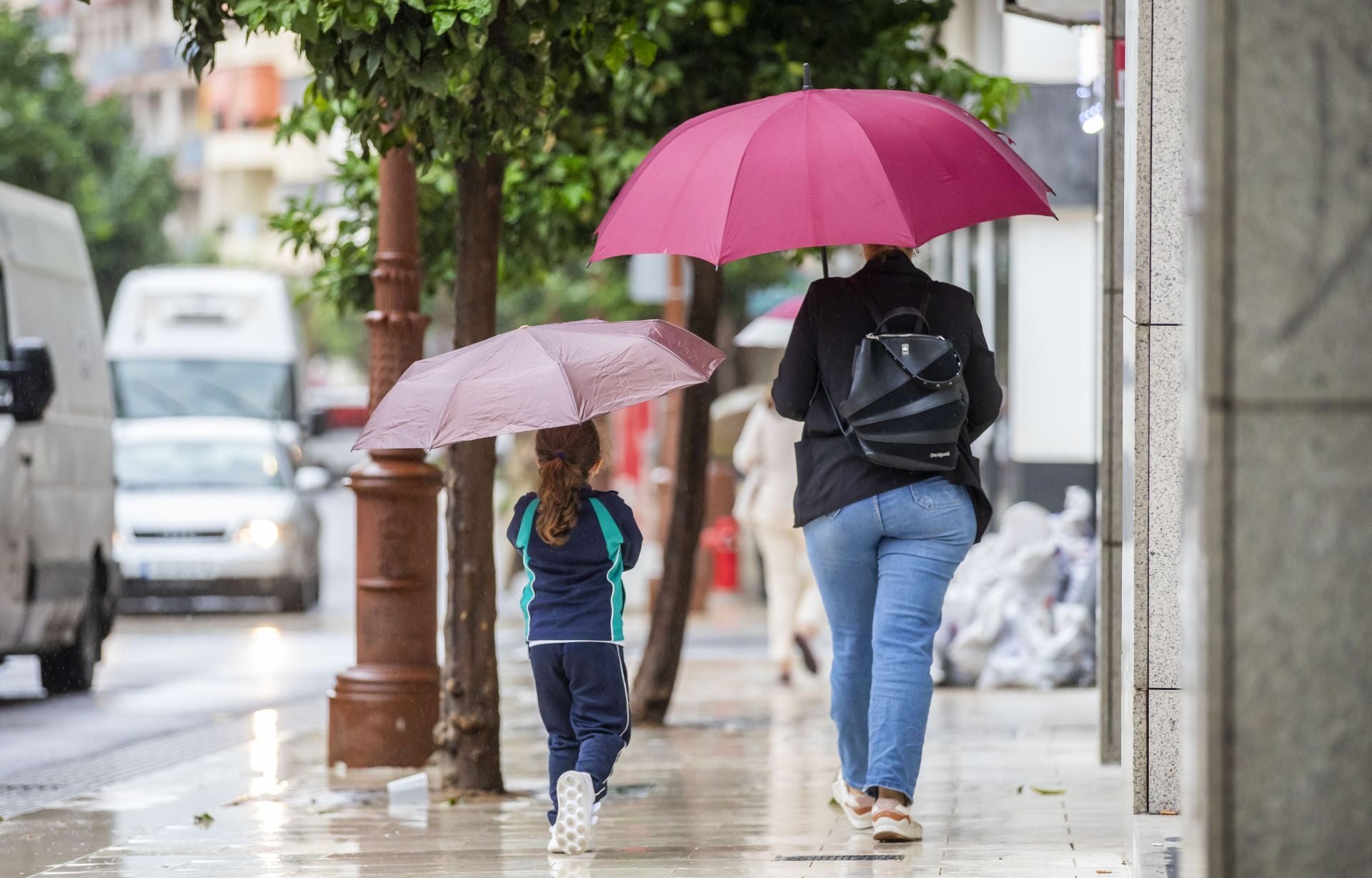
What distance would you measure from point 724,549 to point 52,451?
33.7 feet

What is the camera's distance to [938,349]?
5684 mm

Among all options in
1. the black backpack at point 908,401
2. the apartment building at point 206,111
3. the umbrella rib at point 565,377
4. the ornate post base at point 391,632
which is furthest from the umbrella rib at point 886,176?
the apartment building at point 206,111

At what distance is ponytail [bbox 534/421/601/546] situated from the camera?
6000 mm

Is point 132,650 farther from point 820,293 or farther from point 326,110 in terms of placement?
point 820,293

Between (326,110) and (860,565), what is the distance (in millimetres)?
4233

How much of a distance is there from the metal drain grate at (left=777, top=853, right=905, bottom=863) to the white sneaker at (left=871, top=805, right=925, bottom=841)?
105 millimetres

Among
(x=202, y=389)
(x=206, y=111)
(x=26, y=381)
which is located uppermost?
(x=206, y=111)

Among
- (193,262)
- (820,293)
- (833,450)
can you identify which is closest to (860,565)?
(833,450)

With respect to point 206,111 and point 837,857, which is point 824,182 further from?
point 206,111

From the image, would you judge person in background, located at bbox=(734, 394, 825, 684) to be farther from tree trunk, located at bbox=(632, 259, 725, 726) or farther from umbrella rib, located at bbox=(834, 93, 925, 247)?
umbrella rib, located at bbox=(834, 93, 925, 247)

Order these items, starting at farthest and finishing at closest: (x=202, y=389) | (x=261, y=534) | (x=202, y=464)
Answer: (x=202, y=389)
(x=202, y=464)
(x=261, y=534)

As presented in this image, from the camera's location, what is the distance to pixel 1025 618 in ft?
39.8

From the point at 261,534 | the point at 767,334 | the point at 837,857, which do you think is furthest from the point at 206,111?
the point at 837,857

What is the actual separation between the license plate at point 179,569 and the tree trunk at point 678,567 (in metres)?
9.91
